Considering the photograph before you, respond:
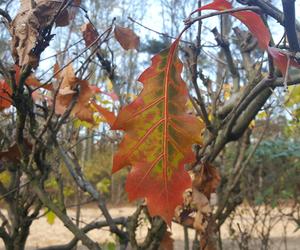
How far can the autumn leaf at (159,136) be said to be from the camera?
2.84 feet

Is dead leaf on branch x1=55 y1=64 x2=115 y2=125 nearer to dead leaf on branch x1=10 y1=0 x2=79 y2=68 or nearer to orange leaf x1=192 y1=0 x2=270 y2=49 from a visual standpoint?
dead leaf on branch x1=10 y1=0 x2=79 y2=68

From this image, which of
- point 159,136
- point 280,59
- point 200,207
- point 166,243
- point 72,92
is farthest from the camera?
point 166,243

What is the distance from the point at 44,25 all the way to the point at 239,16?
1.35 ft

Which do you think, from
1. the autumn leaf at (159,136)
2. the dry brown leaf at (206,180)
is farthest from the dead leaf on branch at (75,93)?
the autumn leaf at (159,136)

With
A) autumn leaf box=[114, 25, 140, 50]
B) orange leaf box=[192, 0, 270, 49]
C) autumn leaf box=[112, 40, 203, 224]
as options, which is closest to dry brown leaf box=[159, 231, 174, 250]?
autumn leaf box=[114, 25, 140, 50]

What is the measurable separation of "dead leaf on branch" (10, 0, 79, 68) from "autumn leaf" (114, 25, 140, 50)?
36cm

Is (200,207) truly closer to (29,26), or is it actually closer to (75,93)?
(75,93)

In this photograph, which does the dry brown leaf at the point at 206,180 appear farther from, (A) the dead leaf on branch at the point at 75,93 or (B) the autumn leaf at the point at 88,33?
(B) the autumn leaf at the point at 88,33

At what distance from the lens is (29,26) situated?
91cm

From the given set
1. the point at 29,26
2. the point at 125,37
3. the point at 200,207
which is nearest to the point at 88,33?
the point at 125,37

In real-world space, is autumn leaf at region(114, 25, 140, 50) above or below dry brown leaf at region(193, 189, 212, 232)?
above

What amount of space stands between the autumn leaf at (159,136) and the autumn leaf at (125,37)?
517mm

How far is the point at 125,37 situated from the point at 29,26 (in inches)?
19.5

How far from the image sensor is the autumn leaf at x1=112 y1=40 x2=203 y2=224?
0.87 metres
